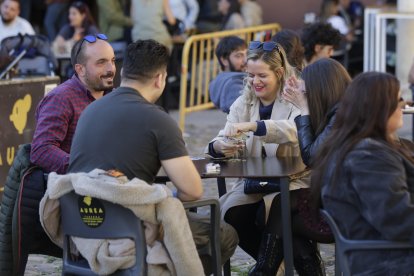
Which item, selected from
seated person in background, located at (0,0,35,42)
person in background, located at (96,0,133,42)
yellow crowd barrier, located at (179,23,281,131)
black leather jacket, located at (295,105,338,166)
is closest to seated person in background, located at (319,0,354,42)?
yellow crowd barrier, located at (179,23,281,131)

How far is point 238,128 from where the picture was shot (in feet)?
18.2

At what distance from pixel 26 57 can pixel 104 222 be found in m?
6.22

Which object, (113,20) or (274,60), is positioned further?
(113,20)

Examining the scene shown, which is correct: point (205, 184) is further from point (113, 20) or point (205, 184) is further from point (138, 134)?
point (113, 20)

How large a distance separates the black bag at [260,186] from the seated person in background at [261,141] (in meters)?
0.03

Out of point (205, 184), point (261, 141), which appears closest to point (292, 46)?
point (261, 141)

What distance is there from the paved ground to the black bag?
0.86 metres

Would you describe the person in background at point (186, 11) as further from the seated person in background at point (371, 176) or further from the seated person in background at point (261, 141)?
the seated person in background at point (371, 176)

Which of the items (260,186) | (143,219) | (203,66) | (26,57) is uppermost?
(143,219)

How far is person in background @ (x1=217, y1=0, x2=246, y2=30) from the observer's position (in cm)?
1325

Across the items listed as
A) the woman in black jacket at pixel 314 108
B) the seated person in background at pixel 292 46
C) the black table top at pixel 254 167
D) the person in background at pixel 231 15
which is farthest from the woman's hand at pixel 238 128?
the person in background at pixel 231 15

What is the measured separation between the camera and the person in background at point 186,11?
13.6 m

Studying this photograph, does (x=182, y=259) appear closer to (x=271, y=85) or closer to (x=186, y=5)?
(x=271, y=85)

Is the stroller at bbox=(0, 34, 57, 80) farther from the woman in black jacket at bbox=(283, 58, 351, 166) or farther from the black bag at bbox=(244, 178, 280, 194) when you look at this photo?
the woman in black jacket at bbox=(283, 58, 351, 166)
